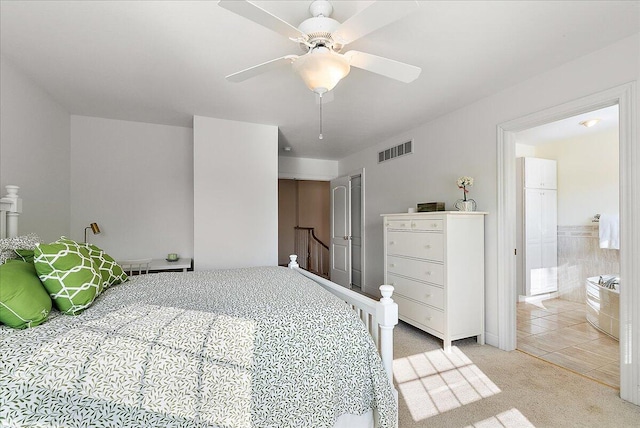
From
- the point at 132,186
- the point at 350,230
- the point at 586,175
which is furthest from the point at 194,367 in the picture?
the point at 586,175

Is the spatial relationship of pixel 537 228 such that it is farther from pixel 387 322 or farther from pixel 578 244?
pixel 387 322

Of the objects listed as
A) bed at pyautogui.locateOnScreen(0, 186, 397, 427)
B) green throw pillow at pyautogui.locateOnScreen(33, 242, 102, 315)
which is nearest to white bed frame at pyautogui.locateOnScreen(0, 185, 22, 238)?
green throw pillow at pyautogui.locateOnScreen(33, 242, 102, 315)

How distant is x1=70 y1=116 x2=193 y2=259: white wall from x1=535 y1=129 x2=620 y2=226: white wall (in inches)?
226

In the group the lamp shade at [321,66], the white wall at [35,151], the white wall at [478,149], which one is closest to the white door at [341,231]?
the white wall at [478,149]

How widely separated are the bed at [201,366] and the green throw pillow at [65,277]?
6 centimetres

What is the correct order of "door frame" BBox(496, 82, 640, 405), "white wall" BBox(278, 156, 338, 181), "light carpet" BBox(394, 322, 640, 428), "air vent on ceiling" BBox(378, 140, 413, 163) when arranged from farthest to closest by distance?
"white wall" BBox(278, 156, 338, 181), "air vent on ceiling" BBox(378, 140, 413, 163), "door frame" BBox(496, 82, 640, 405), "light carpet" BBox(394, 322, 640, 428)

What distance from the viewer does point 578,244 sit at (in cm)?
443

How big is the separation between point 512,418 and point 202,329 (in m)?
1.99

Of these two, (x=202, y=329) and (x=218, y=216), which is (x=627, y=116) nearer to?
(x=202, y=329)

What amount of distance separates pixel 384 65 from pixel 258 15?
78 centimetres

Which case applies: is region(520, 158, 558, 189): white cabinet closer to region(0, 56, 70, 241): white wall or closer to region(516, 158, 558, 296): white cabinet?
region(516, 158, 558, 296): white cabinet

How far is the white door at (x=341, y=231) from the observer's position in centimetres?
543

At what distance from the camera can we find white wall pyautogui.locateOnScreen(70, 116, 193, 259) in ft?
12.1

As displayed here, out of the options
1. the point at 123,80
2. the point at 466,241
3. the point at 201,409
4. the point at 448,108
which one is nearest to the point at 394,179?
the point at 448,108
